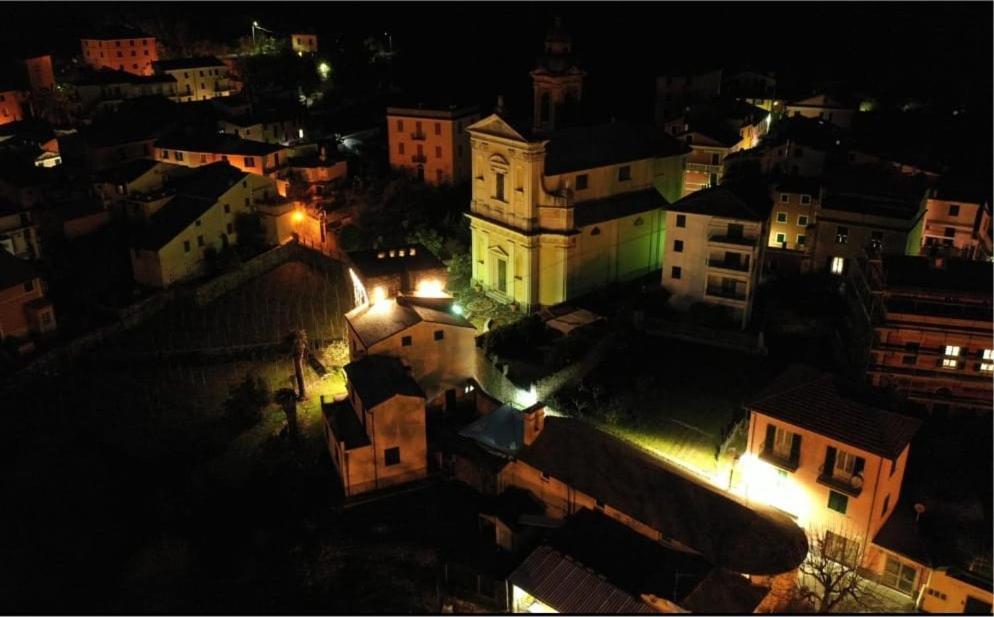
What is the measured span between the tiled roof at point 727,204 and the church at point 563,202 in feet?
13.2

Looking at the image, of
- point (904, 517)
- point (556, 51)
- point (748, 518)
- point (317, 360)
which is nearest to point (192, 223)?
point (317, 360)

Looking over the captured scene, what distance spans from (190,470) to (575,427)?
45.1ft

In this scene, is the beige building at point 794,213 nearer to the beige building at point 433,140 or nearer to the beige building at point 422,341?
the beige building at point 433,140

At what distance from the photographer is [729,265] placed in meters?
32.8

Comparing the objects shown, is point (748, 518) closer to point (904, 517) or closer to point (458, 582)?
point (904, 517)

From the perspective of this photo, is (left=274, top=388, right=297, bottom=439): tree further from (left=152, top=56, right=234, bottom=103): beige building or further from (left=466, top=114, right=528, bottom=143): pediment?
(left=152, top=56, right=234, bottom=103): beige building

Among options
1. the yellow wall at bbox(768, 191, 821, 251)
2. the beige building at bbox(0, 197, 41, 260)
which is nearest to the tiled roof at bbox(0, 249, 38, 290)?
the beige building at bbox(0, 197, 41, 260)

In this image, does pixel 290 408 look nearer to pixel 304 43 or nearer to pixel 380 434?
pixel 380 434

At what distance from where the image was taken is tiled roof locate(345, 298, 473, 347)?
28.1 m

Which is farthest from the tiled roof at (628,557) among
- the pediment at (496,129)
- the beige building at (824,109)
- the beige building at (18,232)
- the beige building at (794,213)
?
the beige building at (824,109)

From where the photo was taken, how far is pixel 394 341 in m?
28.0

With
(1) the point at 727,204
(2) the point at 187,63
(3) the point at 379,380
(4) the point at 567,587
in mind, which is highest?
(2) the point at 187,63

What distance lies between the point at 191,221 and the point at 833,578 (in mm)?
32586

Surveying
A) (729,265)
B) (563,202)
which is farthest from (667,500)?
(563,202)
